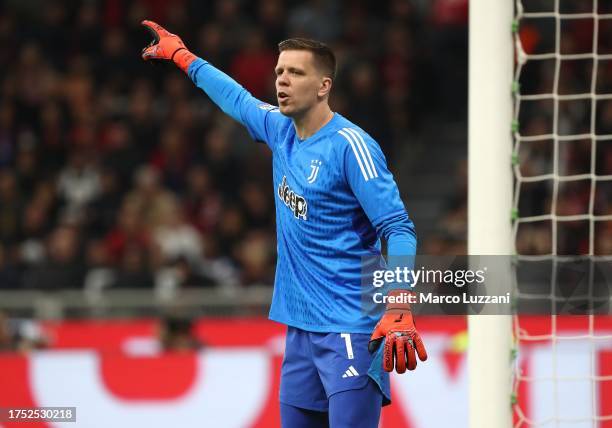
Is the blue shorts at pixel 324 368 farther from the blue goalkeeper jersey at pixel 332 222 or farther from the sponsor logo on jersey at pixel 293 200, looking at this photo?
the sponsor logo on jersey at pixel 293 200

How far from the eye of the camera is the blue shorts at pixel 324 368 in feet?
13.5

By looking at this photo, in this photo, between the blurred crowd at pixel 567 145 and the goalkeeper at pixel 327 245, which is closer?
the goalkeeper at pixel 327 245

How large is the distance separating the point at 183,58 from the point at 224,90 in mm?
253

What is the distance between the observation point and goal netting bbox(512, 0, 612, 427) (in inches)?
209

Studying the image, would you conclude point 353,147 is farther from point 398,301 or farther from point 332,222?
point 398,301

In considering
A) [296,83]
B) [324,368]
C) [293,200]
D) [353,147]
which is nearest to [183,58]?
[296,83]

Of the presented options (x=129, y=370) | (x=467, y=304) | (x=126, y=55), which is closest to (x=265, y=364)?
(x=129, y=370)

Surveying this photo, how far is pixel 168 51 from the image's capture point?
4.93 metres

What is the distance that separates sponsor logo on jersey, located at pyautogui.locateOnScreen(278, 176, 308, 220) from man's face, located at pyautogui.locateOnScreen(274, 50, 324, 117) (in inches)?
11.3

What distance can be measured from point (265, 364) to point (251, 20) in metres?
6.60

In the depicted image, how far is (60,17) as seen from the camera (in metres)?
12.5

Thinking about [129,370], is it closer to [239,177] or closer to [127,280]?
[127,280]

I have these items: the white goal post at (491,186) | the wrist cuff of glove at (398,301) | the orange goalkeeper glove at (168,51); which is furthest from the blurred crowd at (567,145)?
the wrist cuff of glove at (398,301)

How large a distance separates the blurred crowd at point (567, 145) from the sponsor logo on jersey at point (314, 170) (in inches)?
177
